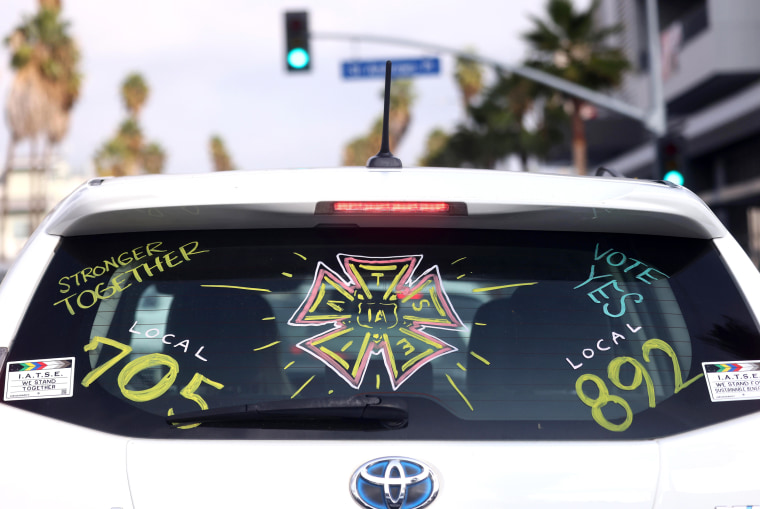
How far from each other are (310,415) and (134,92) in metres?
84.1

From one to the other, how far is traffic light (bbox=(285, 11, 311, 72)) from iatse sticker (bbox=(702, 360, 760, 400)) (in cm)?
1697

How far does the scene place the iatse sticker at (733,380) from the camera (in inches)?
86.7

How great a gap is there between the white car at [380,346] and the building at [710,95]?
30.8 meters

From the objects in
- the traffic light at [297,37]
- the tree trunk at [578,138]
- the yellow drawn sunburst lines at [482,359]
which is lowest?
the yellow drawn sunburst lines at [482,359]

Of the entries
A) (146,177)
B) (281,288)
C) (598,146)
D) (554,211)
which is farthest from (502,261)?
(598,146)

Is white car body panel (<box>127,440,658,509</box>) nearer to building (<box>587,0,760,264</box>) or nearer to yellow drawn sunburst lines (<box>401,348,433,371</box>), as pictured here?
yellow drawn sunburst lines (<box>401,348,433,371</box>)

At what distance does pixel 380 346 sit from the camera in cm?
225

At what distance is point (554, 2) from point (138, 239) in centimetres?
4085

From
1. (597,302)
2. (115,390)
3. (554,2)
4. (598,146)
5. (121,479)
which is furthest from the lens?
(598,146)

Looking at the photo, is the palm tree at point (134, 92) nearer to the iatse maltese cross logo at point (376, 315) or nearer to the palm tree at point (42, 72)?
the palm tree at point (42, 72)

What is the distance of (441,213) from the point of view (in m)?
2.30

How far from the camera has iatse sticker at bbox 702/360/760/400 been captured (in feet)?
7.23

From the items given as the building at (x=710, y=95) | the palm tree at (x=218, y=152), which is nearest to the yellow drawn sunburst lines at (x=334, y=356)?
the building at (x=710, y=95)

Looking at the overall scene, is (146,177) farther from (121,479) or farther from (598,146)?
(598,146)
